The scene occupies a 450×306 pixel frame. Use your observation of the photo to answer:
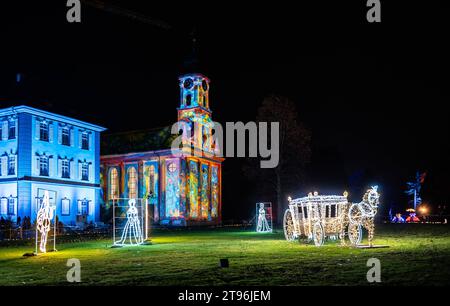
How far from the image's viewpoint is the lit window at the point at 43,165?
1876 inches

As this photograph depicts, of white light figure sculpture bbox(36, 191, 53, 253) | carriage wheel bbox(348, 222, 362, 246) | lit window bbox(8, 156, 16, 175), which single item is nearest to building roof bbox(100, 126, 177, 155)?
lit window bbox(8, 156, 16, 175)

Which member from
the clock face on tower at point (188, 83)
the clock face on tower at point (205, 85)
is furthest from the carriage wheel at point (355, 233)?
the clock face on tower at point (205, 85)

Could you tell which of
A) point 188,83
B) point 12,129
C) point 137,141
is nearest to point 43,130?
point 12,129

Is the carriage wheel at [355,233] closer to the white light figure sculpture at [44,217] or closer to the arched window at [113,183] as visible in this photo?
the white light figure sculpture at [44,217]

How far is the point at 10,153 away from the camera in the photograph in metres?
46.4

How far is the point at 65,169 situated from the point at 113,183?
1495cm

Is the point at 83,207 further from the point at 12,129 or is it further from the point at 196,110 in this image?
the point at 196,110

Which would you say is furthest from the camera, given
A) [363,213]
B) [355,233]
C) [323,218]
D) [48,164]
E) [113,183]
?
[113,183]

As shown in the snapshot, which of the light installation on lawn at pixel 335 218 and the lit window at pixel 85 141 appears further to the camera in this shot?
the lit window at pixel 85 141

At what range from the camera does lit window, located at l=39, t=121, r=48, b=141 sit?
4775 centimetres

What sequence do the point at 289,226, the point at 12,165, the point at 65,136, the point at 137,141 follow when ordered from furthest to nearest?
the point at 137,141 → the point at 65,136 → the point at 12,165 → the point at 289,226

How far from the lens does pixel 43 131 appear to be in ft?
158

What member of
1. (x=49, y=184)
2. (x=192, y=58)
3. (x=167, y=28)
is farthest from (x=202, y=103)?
(x=49, y=184)
